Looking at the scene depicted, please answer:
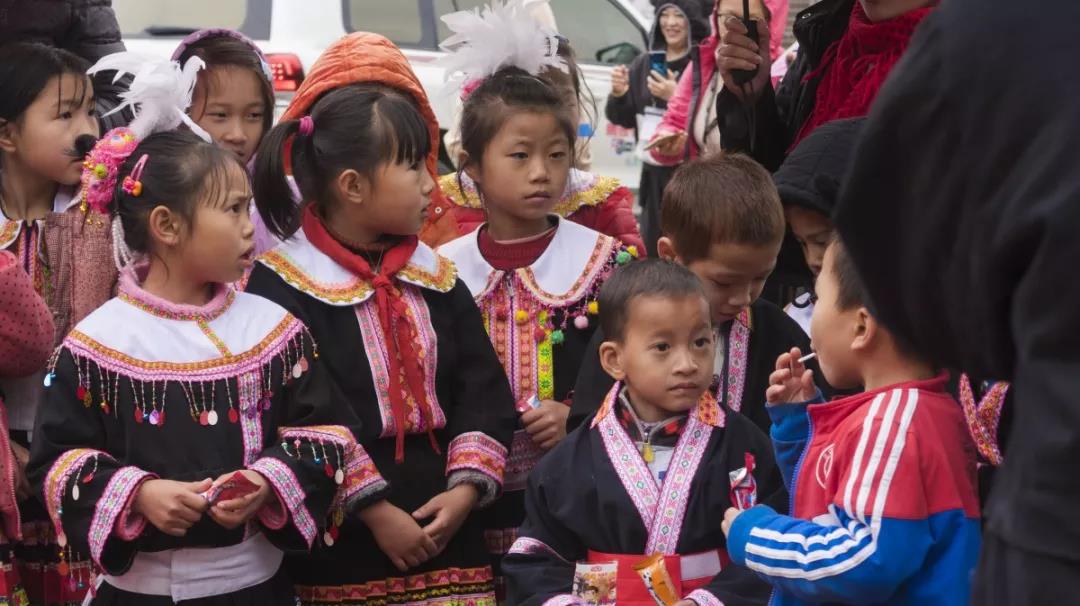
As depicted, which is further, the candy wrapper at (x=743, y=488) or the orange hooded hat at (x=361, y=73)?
the orange hooded hat at (x=361, y=73)

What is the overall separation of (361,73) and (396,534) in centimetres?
129

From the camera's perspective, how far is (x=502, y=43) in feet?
13.4

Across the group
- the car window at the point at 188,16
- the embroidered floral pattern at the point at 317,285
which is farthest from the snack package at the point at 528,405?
the car window at the point at 188,16

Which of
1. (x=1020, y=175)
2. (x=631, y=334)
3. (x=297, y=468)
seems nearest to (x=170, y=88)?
(x=297, y=468)

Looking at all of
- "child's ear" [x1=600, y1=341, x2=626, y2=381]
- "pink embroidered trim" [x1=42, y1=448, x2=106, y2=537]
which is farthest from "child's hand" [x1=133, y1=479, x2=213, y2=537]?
"child's ear" [x1=600, y1=341, x2=626, y2=381]

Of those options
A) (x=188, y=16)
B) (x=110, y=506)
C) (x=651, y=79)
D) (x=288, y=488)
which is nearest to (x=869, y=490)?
(x=288, y=488)

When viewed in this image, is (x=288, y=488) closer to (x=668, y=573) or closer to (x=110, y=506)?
(x=110, y=506)

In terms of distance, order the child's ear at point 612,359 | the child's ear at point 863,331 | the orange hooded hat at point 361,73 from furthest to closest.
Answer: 1. the orange hooded hat at point 361,73
2. the child's ear at point 612,359
3. the child's ear at point 863,331

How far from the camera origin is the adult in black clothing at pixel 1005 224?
1.37m

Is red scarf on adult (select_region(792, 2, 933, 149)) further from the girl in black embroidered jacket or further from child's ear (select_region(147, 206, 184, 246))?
child's ear (select_region(147, 206, 184, 246))

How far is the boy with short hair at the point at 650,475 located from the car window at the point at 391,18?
4.77 metres

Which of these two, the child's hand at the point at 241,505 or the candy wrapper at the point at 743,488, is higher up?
the candy wrapper at the point at 743,488

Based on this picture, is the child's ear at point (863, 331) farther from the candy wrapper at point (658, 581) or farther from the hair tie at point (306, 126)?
the hair tie at point (306, 126)

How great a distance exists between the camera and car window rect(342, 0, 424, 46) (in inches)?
301
